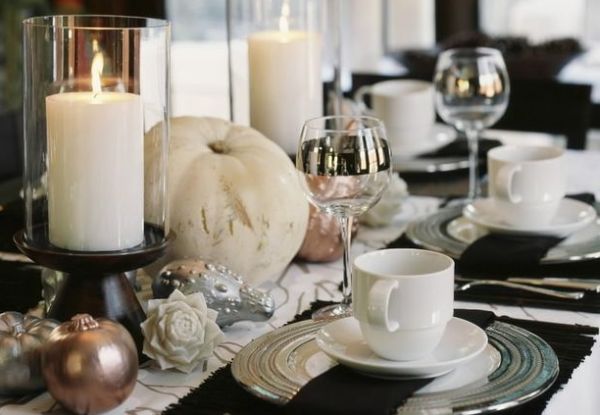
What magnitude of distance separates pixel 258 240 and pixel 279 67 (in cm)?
39

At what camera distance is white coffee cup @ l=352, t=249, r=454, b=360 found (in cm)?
89

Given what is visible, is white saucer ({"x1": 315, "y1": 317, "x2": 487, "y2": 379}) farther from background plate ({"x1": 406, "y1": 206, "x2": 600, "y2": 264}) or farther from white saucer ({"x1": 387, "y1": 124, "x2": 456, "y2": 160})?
white saucer ({"x1": 387, "y1": 124, "x2": 456, "y2": 160})

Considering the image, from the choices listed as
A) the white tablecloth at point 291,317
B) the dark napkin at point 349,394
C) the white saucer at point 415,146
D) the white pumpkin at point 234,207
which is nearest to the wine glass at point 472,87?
the white tablecloth at point 291,317

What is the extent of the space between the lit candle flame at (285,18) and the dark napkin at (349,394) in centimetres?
78

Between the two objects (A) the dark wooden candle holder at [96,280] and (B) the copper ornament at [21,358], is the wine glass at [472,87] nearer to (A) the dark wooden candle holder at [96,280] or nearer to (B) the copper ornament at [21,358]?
(A) the dark wooden candle holder at [96,280]

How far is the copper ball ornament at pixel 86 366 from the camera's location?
0.88 meters

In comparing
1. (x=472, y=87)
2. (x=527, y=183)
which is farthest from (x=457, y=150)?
(x=527, y=183)

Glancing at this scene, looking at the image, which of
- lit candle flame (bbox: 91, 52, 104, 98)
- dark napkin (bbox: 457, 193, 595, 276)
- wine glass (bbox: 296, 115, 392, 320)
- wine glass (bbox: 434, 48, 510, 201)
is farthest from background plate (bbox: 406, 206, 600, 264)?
lit candle flame (bbox: 91, 52, 104, 98)

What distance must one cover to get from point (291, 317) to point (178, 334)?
215 millimetres

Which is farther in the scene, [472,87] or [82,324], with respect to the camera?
[472,87]

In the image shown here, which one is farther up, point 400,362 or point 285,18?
point 285,18

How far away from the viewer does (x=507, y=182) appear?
1.33 m

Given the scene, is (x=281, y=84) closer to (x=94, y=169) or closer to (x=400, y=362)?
(x=94, y=169)

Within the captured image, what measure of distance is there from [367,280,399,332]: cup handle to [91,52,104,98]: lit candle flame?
0.35 meters
